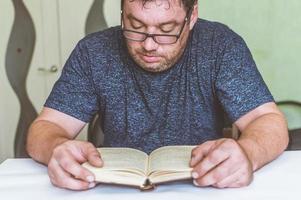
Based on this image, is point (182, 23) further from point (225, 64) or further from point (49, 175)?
point (49, 175)

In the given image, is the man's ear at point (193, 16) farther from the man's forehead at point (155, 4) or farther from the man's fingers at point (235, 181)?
the man's fingers at point (235, 181)

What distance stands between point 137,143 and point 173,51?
0.32 m

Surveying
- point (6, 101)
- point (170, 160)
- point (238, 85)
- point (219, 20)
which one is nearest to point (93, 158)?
point (170, 160)

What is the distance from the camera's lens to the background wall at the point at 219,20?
227cm

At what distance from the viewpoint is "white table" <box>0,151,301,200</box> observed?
3.02ft

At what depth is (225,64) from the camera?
1.30 m

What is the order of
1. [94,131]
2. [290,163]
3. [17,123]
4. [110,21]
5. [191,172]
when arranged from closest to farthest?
[191,172] < [290,163] < [94,131] < [110,21] < [17,123]

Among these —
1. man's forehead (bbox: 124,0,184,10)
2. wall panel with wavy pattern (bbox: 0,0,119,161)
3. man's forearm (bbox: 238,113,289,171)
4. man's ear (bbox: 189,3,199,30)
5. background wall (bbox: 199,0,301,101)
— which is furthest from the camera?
wall panel with wavy pattern (bbox: 0,0,119,161)

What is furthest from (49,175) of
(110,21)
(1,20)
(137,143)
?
(1,20)

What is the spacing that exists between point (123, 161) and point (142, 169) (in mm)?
54

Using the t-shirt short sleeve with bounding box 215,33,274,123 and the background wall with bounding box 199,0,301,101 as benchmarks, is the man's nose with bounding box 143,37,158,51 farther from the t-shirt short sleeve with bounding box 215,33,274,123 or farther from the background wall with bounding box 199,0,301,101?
the background wall with bounding box 199,0,301,101

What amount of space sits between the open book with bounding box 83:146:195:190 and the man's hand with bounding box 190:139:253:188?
0.03 meters

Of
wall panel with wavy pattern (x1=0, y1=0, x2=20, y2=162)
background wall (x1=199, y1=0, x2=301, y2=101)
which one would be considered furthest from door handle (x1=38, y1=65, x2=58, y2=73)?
background wall (x1=199, y1=0, x2=301, y2=101)

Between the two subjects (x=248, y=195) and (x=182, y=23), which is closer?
(x=248, y=195)
